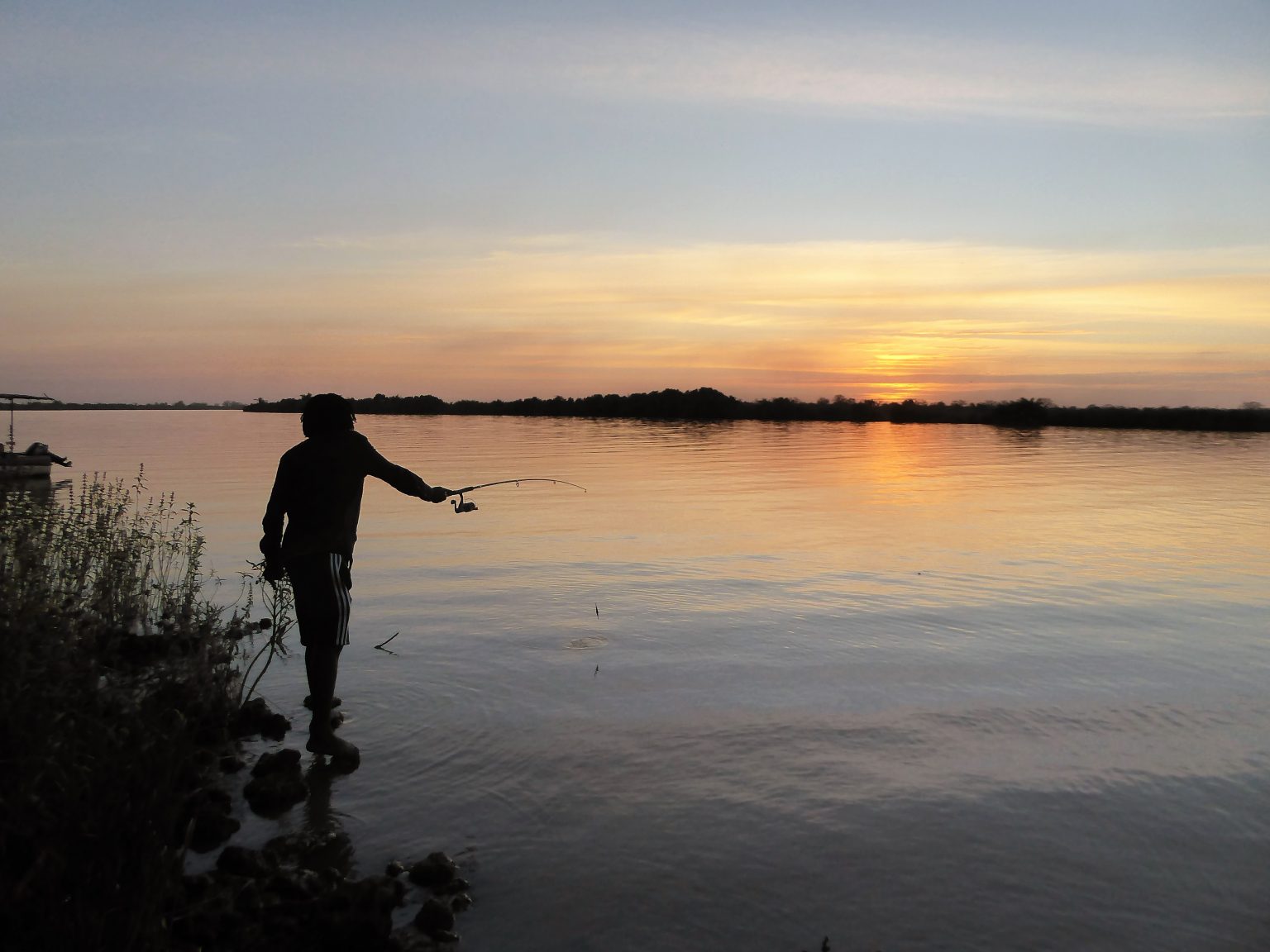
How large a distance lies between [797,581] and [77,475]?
3042cm

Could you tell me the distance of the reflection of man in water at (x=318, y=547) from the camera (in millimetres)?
6930

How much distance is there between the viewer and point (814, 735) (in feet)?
25.6

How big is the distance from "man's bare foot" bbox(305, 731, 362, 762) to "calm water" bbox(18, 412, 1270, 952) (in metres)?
0.15

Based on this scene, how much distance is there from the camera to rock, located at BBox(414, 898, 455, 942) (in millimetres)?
4672

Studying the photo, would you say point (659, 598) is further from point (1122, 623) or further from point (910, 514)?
point (910, 514)

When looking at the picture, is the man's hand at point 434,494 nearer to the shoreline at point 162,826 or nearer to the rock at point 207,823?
the shoreline at point 162,826

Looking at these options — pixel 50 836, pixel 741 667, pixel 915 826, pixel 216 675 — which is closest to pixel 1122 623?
pixel 741 667

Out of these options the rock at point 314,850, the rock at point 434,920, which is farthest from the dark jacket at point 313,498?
the rock at point 434,920

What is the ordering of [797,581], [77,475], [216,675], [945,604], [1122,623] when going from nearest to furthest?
[216,675] < [1122,623] < [945,604] < [797,581] < [77,475]

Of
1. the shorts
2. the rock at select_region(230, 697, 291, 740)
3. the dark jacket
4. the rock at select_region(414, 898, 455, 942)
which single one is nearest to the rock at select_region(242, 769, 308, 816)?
the shorts

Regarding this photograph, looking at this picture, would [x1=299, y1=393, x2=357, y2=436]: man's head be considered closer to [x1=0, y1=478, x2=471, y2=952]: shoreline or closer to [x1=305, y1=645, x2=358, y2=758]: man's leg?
[x1=305, y1=645, x2=358, y2=758]: man's leg

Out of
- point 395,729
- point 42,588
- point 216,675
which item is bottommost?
point 395,729

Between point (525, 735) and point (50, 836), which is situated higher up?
point (50, 836)

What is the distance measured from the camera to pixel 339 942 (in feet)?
14.4
